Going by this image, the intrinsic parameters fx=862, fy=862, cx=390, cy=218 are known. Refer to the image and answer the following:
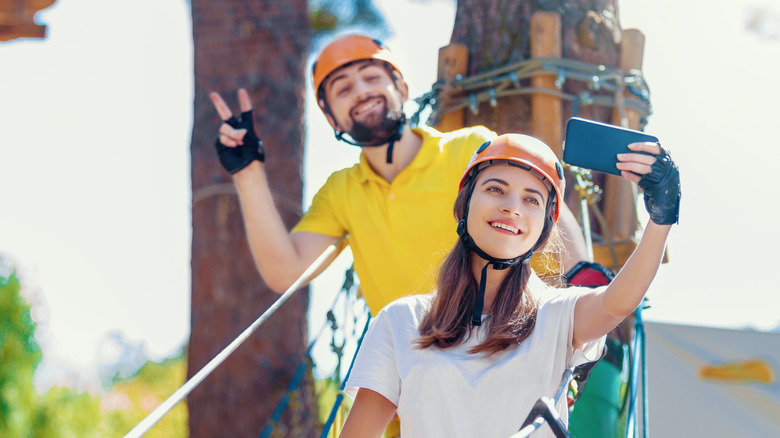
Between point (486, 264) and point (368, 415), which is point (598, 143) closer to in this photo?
point (486, 264)

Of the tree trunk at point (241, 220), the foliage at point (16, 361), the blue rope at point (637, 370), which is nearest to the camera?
the blue rope at point (637, 370)

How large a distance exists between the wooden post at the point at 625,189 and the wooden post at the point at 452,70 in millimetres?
509

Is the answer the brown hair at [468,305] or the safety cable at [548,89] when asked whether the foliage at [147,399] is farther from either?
the brown hair at [468,305]

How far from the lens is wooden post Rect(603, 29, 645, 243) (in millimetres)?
2713

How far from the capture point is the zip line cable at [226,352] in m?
1.56

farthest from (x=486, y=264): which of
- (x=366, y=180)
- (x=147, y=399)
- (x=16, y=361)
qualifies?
(x=147, y=399)

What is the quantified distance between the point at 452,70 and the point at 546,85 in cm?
34

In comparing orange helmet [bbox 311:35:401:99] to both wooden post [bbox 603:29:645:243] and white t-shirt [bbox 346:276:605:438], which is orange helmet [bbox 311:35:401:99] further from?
white t-shirt [bbox 346:276:605:438]

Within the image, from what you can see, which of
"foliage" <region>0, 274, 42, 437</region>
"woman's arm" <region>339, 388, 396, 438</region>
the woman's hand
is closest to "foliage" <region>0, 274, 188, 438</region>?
"foliage" <region>0, 274, 42, 437</region>

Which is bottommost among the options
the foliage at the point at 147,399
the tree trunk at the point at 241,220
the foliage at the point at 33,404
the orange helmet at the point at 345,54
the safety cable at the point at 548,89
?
the foliage at the point at 147,399

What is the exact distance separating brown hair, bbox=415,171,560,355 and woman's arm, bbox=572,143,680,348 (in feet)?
0.58

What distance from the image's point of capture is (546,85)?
2736 mm

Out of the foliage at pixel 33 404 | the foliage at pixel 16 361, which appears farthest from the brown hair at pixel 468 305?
the foliage at pixel 16 361

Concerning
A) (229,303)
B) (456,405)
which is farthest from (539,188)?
(229,303)
